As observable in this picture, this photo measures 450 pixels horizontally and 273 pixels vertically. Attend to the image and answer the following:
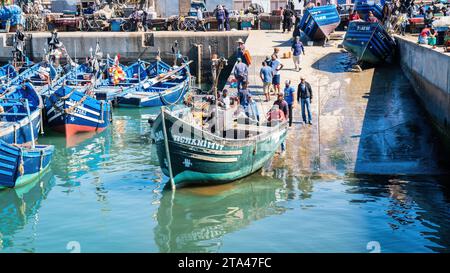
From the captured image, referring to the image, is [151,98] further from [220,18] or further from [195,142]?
[195,142]

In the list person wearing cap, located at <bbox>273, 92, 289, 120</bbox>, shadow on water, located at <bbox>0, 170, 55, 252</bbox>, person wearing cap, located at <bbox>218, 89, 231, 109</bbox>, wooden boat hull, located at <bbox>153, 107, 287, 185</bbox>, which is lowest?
shadow on water, located at <bbox>0, 170, 55, 252</bbox>

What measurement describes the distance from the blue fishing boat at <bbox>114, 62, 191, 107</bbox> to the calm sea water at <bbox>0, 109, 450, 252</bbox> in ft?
32.3

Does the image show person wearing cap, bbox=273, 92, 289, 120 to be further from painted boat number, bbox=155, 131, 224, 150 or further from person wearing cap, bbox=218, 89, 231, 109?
painted boat number, bbox=155, 131, 224, 150

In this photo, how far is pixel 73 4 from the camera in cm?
4675

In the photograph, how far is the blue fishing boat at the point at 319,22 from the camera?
30.7 metres

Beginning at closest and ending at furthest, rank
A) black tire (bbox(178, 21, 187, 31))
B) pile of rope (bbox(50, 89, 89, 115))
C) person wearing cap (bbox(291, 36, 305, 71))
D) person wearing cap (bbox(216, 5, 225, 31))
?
pile of rope (bbox(50, 89, 89, 115)) < person wearing cap (bbox(291, 36, 305, 71)) < person wearing cap (bbox(216, 5, 225, 31)) < black tire (bbox(178, 21, 187, 31))

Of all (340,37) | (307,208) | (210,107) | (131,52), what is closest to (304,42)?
(340,37)

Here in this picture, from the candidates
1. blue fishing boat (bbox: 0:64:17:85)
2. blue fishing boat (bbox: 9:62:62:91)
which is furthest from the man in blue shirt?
blue fishing boat (bbox: 0:64:17:85)

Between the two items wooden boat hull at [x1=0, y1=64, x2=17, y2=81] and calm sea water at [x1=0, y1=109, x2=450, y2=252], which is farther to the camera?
wooden boat hull at [x1=0, y1=64, x2=17, y2=81]

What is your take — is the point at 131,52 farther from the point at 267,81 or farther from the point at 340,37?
the point at 267,81

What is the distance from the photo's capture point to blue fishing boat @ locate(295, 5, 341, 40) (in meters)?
30.7

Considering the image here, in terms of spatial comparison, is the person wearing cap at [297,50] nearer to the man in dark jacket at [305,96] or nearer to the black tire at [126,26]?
the man in dark jacket at [305,96]

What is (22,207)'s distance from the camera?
1642 centimetres
